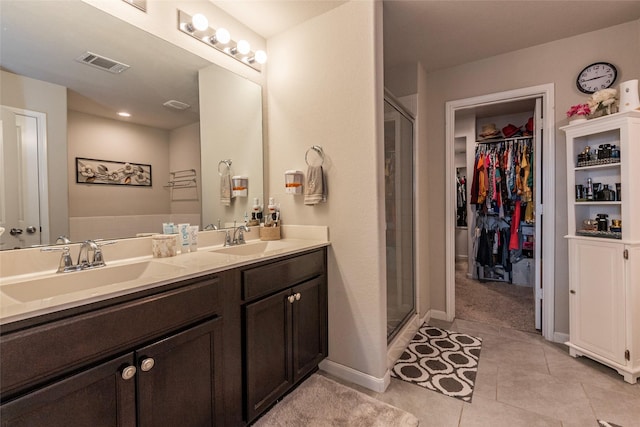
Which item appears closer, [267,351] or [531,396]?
[267,351]

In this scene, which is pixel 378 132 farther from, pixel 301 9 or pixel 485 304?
pixel 485 304

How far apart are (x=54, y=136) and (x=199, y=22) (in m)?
1.03

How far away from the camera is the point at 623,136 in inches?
74.6

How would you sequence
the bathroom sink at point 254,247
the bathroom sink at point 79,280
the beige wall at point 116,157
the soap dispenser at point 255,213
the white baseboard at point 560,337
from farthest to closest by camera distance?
1. the white baseboard at point 560,337
2. the soap dispenser at point 255,213
3. the bathroom sink at point 254,247
4. the beige wall at point 116,157
5. the bathroom sink at point 79,280

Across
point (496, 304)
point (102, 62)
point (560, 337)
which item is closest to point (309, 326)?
point (102, 62)

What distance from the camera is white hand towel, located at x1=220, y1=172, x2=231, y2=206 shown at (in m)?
2.05

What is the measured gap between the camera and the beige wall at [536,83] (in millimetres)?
2230

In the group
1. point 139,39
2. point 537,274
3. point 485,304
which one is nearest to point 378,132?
point 139,39

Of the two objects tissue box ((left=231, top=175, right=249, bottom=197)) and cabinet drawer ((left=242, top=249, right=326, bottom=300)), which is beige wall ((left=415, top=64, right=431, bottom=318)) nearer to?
cabinet drawer ((left=242, top=249, right=326, bottom=300))

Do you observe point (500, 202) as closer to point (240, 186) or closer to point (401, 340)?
point (401, 340)

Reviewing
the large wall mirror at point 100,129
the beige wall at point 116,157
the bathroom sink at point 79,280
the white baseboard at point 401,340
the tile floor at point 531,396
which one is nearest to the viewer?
the bathroom sink at point 79,280

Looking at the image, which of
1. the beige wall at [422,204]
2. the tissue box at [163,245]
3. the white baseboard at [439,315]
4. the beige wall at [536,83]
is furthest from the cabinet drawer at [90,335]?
the white baseboard at [439,315]

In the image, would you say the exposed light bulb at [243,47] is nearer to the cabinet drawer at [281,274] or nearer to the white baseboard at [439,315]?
the cabinet drawer at [281,274]

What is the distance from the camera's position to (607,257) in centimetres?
197
